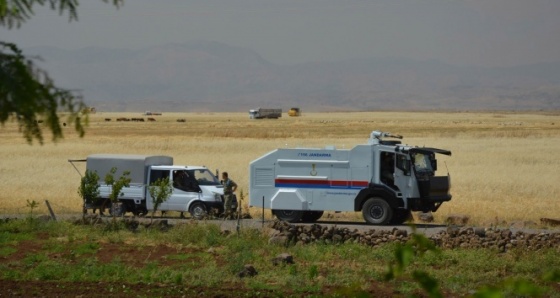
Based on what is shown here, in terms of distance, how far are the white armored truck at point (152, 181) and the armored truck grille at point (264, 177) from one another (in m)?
1.48

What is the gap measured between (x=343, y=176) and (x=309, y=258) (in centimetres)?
812

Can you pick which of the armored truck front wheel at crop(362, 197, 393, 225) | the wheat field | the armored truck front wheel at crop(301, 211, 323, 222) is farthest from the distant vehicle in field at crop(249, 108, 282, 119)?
the armored truck front wheel at crop(362, 197, 393, 225)

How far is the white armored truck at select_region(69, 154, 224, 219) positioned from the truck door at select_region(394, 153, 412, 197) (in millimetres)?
5390

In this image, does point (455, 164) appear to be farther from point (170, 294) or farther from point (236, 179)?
point (170, 294)

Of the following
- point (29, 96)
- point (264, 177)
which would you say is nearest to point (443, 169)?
point (264, 177)

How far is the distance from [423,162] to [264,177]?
4.59 meters

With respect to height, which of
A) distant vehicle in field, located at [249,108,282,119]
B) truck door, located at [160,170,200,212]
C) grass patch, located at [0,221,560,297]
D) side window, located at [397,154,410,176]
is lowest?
grass patch, located at [0,221,560,297]

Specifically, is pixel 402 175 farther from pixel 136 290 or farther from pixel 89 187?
pixel 136 290

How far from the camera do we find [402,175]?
2667 centimetres

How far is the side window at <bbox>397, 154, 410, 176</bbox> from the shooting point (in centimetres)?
2666

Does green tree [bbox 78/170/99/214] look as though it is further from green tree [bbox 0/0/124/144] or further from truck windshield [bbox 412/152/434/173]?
green tree [bbox 0/0/124/144]

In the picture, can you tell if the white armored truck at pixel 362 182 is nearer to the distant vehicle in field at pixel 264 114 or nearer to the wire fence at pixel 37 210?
the wire fence at pixel 37 210

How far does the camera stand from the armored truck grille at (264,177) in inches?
1083

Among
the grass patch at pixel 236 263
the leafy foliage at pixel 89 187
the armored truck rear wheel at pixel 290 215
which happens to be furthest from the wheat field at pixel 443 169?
the grass patch at pixel 236 263
